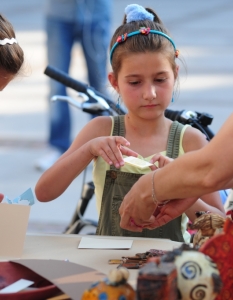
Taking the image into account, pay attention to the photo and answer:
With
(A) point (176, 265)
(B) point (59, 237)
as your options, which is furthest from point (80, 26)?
(A) point (176, 265)

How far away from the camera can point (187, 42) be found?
35.1ft

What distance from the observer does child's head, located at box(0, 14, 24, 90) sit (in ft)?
8.28

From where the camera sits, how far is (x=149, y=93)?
2.57m

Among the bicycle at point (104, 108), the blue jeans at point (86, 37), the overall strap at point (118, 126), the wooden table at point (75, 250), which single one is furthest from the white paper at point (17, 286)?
the blue jeans at point (86, 37)

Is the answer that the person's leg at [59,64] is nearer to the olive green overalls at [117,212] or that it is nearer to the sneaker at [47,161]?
the sneaker at [47,161]

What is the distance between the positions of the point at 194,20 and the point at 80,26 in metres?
7.36

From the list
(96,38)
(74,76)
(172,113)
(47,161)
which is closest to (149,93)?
(172,113)

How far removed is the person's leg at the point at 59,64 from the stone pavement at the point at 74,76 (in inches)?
14.3

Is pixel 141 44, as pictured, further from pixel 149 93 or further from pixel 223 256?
pixel 223 256

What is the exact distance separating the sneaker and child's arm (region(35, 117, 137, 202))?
3167mm

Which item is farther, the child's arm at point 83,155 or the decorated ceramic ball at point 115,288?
the child's arm at point 83,155

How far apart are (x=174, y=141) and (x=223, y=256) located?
1.19 m

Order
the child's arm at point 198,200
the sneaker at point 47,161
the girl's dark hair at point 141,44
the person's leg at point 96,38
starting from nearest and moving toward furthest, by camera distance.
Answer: the child's arm at point 198,200
the girl's dark hair at point 141,44
the person's leg at point 96,38
the sneaker at point 47,161

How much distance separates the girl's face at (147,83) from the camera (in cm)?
260
